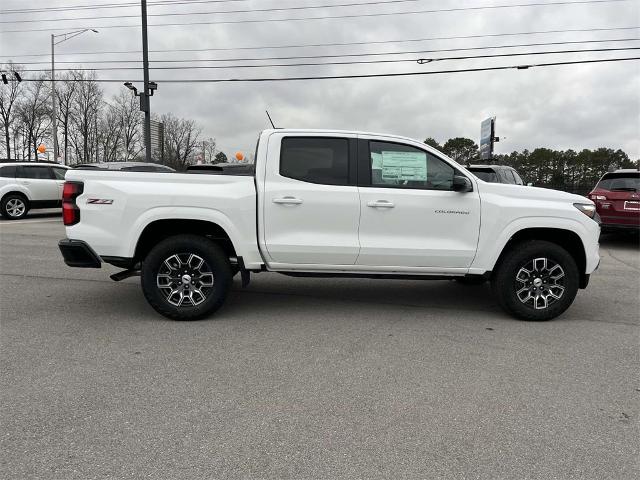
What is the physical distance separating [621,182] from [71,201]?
36.8 feet

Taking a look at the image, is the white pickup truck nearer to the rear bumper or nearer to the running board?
the rear bumper

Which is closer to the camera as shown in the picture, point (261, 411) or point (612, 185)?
point (261, 411)

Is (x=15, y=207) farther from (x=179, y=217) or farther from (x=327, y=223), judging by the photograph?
(x=327, y=223)

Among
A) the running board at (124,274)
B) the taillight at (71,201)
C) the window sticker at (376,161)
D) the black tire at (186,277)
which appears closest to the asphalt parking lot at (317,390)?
the black tire at (186,277)

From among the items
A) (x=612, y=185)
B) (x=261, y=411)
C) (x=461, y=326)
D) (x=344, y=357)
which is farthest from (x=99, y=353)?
(x=612, y=185)

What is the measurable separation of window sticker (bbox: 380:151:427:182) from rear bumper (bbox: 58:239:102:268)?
3022mm

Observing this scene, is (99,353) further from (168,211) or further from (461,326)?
(461,326)

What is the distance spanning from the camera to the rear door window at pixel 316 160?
504 cm

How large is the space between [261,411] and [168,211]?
2.44 metres

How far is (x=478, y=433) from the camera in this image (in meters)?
2.96

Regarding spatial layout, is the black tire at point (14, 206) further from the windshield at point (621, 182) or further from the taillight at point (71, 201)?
the windshield at point (621, 182)

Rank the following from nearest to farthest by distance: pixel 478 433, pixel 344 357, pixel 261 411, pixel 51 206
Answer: pixel 478 433, pixel 261 411, pixel 344 357, pixel 51 206

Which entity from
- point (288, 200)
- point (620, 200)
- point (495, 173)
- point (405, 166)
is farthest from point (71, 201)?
point (620, 200)

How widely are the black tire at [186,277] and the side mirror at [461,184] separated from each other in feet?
7.99
